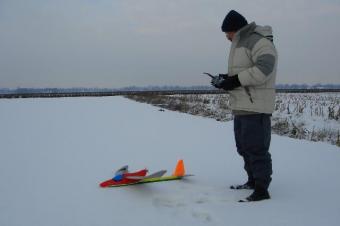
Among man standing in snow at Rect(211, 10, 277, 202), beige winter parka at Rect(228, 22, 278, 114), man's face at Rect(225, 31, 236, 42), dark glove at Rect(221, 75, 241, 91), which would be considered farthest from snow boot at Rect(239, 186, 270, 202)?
man's face at Rect(225, 31, 236, 42)

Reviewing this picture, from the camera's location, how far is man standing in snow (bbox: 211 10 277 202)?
2.57 metres

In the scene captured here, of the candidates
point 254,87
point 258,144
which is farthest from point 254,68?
point 258,144

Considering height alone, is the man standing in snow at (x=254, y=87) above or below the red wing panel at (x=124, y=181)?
above

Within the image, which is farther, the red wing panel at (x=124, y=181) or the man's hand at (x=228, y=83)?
the red wing panel at (x=124, y=181)

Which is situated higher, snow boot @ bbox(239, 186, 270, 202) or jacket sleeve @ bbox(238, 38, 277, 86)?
jacket sleeve @ bbox(238, 38, 277, 86)

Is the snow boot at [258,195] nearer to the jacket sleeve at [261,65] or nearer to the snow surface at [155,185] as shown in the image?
the snow surface at [155,185]

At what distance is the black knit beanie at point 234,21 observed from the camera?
2.73m

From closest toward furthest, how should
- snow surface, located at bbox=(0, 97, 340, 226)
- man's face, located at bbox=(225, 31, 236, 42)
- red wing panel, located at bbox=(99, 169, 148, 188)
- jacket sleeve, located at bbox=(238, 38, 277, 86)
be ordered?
snow surface, located at bbox=(0, 97, 340, 226) < jacket sleeve, located at bbox=(238, 38, 277, 86) < man's face, located at bbox=(225, 31, 236, 42) < red wing panel, located at bbox=(99, 169, 148, 188)

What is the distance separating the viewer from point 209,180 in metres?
3.19

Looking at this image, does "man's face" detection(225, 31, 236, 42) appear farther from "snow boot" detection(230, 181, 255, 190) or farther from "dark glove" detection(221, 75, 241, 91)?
"snow boot" detection(230, 181, 255, 190)

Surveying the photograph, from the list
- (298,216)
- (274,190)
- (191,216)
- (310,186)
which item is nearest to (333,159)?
(310,186)

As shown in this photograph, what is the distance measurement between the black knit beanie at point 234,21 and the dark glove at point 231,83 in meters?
Answer: 0.42

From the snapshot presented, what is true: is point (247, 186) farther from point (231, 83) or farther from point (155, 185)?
point (231, 83)

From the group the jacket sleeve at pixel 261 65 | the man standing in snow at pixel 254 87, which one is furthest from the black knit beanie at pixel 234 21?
the jacket sleeve at pixel 261 65
